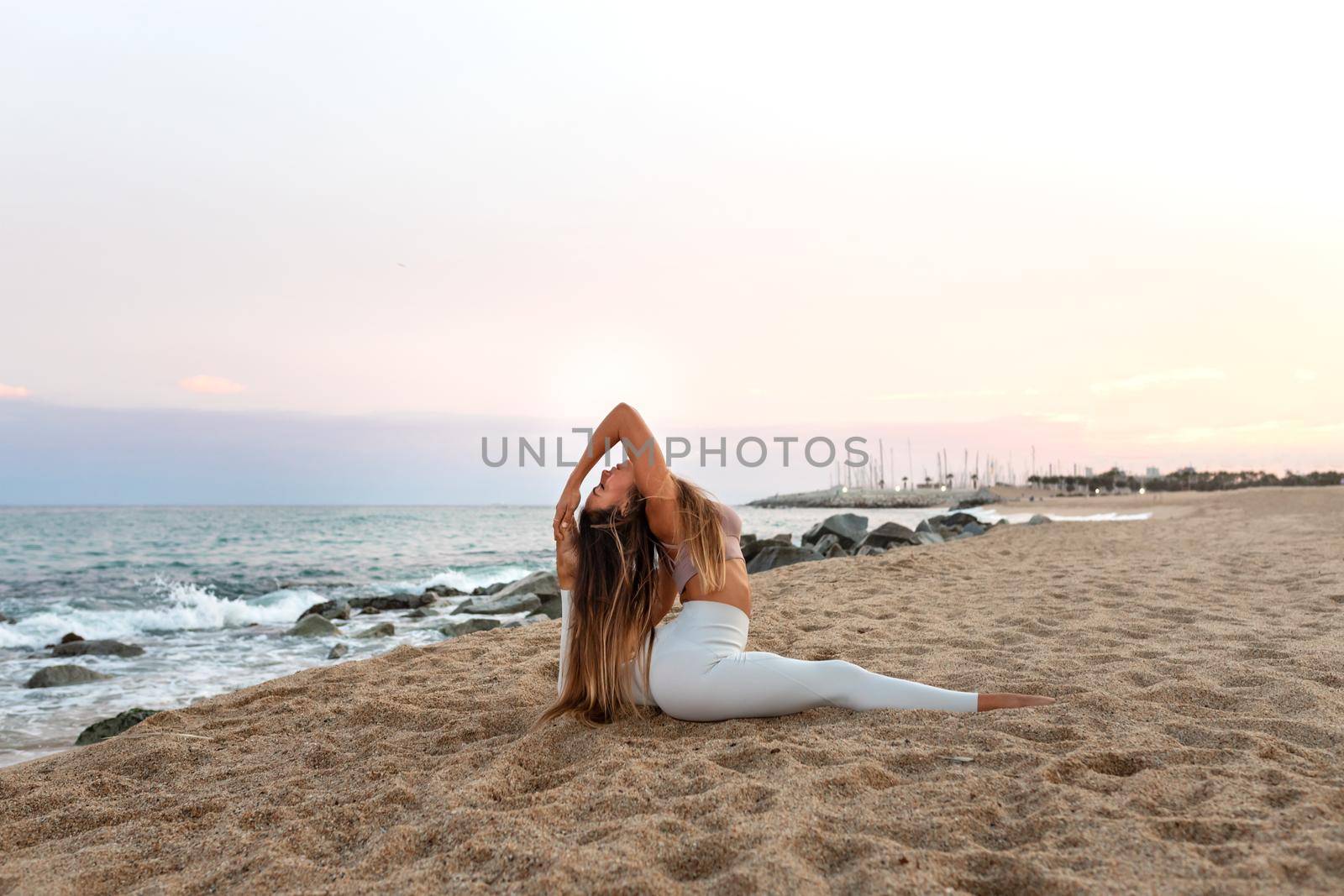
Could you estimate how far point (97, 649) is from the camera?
8.08 meters

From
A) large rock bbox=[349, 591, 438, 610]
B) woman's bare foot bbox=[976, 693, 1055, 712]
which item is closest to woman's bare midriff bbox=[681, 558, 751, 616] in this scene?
woman's bare foot bbox=[976, 693, 1055, 712]

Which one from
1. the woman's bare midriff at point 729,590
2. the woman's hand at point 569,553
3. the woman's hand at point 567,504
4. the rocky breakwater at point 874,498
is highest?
the woman's hand at point 567,504

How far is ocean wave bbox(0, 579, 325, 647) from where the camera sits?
9430 mm

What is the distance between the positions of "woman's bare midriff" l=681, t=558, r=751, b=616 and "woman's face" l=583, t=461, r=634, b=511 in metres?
0.51

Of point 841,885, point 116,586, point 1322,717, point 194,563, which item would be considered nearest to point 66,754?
point 841,885

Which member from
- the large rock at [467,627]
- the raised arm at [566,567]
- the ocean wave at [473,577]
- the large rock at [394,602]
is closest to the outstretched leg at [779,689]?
the raised arm at [566,567]

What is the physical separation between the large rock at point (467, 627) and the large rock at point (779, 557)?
463cm

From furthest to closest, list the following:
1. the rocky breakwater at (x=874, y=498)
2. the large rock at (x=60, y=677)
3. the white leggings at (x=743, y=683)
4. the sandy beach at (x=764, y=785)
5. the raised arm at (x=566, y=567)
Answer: the rocky breakwater at (x=874, y=498) < the large rock at (x=60, y=677) < the raised arm at (x=566, y=567) < the white leggings at (x=743, y=683) < the sandy beach at (x=764, y=785)

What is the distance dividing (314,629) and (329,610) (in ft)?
5.34

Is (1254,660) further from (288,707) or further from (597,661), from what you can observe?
(288,707)

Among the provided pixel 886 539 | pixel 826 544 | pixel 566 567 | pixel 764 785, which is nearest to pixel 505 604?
pixel 826 544

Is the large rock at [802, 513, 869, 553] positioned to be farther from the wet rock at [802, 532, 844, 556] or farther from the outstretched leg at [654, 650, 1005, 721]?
the outstretched leg at [654, 650, 1005, 721]

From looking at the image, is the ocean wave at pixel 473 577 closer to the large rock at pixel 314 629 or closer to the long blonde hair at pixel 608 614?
the large rock at pixel 314 629

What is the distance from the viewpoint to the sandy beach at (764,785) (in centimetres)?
211
